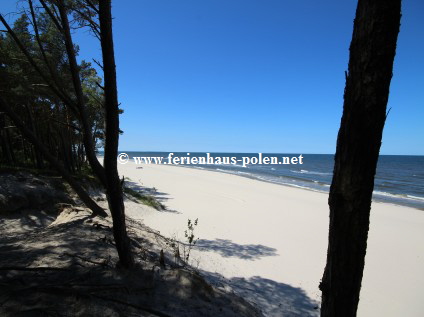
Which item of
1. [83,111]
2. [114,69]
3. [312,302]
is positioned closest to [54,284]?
[83,111]

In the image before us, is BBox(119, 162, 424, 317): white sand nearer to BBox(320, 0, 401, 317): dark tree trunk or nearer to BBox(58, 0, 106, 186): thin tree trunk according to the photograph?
BBox(320, 0, 401, 317): dark tree trunk

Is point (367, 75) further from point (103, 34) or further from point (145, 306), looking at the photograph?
point (145, 306)

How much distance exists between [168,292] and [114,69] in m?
2.65

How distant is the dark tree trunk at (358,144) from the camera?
60.8 inches

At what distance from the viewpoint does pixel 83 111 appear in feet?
11.2

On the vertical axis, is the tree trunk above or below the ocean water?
above

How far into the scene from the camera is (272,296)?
17.3 ft

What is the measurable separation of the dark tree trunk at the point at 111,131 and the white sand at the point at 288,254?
2976mm

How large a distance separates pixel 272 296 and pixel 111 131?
14.9 feet

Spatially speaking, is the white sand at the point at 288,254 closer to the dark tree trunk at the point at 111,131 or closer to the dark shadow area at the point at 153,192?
the dark shadow area at the point at 153,192

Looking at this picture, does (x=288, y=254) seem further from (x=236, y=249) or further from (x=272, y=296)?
(x=272, y=296)

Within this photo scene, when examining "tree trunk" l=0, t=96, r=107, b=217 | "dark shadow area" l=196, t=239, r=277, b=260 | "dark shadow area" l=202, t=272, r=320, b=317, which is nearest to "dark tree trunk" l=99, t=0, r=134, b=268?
"tree trunk" l=0, t=96, r=107, b=217

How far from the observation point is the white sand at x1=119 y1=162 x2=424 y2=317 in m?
5.43

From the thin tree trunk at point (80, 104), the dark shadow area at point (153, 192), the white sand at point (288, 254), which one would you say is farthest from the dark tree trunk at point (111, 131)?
the dark shadow area at point (153, 192)
